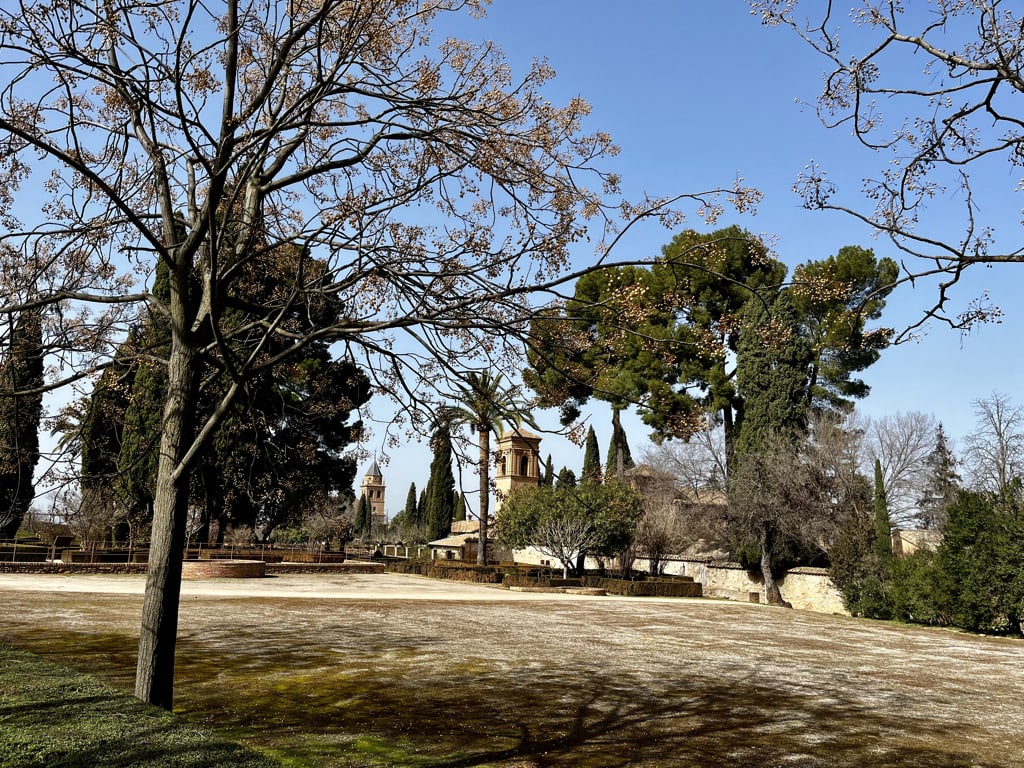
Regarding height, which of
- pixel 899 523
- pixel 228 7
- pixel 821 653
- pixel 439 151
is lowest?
pixel 821 653

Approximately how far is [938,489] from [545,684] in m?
39.9

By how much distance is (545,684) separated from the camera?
9633 mm

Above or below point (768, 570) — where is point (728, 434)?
above

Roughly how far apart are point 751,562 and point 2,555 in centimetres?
2902

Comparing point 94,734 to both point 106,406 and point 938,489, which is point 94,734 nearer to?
point 106,406

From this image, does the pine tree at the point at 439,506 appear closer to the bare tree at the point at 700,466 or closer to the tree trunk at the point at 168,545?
the bare tree at the point at 700,466

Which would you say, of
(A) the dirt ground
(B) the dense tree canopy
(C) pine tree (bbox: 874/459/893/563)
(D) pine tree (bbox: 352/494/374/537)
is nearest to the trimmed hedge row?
(B) the dense tree canopy

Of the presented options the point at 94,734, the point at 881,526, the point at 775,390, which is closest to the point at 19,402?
the point at 94,734

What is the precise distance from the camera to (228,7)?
6.25 meters

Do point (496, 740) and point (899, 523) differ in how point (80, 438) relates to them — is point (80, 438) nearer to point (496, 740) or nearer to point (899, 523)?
point (496, 740)

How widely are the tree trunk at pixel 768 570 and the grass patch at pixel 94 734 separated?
28589mm

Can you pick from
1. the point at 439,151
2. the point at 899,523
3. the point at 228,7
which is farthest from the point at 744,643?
the point at 899,523

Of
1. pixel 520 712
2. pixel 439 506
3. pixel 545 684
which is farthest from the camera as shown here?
pixel 439 506

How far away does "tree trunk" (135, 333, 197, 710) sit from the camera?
18.9ft
